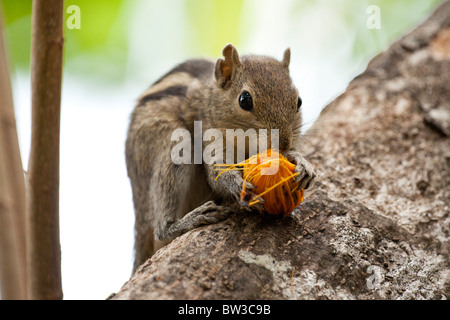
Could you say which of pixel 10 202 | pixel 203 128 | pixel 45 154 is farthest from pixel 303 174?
pixel 10 202

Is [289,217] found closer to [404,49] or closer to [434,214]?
[434,214]

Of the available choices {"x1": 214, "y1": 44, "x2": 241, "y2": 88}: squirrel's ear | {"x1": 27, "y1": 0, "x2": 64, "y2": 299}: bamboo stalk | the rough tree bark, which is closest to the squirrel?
{"x1": 214, "y1": 44, "x2": 241, "y2": 88}: squirrel's ear

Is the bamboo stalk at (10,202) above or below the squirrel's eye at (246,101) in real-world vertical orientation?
below

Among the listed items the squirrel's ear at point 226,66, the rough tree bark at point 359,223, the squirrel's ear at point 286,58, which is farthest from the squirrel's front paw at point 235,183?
the squirrel's ear at point 286,58

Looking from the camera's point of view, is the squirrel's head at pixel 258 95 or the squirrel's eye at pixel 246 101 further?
the squirrel's eye at pixel 246 101

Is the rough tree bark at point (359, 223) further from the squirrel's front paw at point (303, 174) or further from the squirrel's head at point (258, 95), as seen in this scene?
the squirrel's head at point (258, 95)

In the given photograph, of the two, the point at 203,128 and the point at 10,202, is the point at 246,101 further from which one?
the point at 10,202
